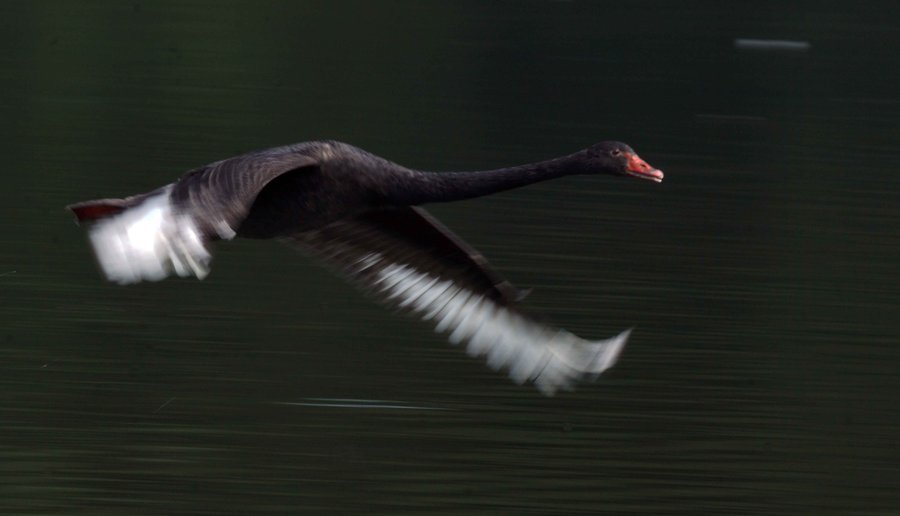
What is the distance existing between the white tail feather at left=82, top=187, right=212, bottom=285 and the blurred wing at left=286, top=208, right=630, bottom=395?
190cm

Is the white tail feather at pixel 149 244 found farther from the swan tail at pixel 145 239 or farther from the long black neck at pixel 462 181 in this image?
the long black neck at pixel 462 181

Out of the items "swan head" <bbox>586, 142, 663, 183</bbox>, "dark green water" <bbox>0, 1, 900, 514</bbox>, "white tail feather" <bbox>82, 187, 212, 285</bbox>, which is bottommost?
"dark green water" <bbox>0, 1, 900, 514</bbox>

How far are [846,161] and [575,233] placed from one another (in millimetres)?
3175

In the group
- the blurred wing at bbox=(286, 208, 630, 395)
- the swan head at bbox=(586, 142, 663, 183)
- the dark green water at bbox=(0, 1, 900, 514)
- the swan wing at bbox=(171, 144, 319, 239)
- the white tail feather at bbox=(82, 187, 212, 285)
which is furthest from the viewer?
the blurred wing at bbox=(286, 208, 630, 395)

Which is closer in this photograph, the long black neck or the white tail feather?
the white tail feather

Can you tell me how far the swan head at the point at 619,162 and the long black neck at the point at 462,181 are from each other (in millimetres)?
77

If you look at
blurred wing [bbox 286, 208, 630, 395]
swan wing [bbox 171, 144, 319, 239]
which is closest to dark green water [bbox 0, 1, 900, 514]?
blurred wing [bbox 286, 208, 630, 395]

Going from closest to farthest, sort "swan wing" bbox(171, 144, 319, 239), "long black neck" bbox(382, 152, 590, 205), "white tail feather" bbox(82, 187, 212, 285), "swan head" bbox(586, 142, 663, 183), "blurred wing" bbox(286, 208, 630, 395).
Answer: "white tail feather" bbox(82, 187, 212, 285) < "swan wing" bbox(171, 144, 319, 239) < "long black neck" bbox(382, 152, 590, 205) < "swan head" bbox(586, 142, 663, 183) < "blurred wing" bbox(286, 208, 630, 395)

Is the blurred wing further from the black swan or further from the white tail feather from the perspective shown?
the white tail feather

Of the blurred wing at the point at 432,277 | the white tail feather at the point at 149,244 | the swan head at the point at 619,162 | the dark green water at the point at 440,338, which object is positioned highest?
the white tail feather at the point at 149,244

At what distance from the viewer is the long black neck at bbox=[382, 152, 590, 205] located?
7520 mm

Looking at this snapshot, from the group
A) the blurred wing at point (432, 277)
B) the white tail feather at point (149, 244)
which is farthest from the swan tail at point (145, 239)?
the blurred wing at point (432, 277)

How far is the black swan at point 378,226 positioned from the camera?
6223mm

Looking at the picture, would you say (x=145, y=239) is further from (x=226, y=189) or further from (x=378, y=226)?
(x=378, y=226)
